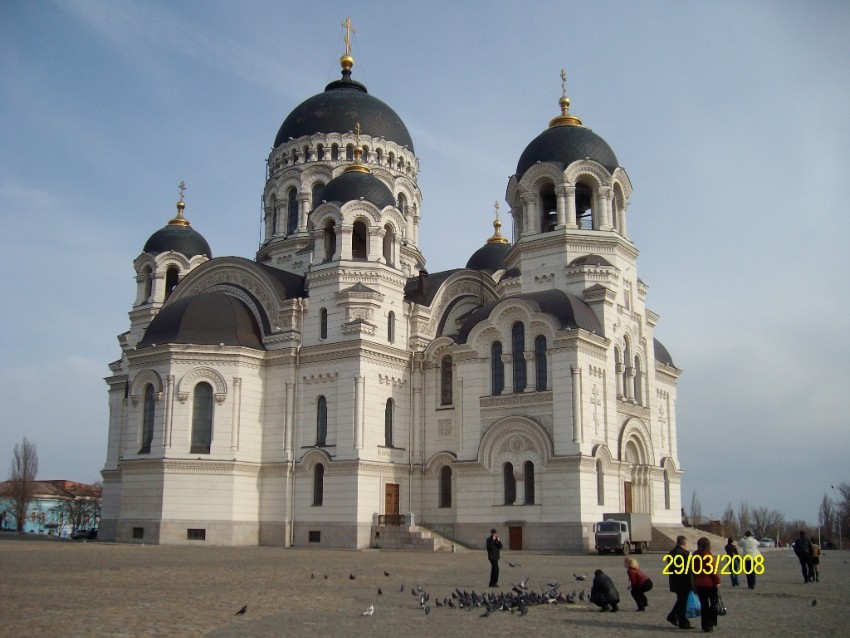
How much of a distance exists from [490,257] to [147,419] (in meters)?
22.5

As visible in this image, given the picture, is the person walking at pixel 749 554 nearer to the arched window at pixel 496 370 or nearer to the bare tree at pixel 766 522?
the arched window at pixel 496 370

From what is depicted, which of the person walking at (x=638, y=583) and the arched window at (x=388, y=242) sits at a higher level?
the arched window at (x=388, y=242)

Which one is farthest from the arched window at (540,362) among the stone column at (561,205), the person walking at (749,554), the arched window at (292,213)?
the arched window at (292,213)

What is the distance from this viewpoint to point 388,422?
129 ft

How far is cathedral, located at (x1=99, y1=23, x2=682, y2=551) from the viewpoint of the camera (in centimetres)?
3628

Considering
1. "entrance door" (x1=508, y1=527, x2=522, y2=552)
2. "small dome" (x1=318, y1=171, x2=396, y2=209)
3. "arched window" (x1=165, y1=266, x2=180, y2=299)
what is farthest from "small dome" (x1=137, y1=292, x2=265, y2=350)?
"entrance door" (x1=508, y1=527, x2=522, y2=552)

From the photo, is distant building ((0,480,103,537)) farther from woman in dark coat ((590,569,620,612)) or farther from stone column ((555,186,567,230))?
woman in dark coat ((590,569,620,612))

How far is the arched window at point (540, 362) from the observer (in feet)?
120

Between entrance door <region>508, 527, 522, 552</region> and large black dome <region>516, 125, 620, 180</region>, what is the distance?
16.0 m

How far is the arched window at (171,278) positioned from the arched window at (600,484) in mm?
24753

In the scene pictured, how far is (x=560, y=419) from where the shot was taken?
35375 mm

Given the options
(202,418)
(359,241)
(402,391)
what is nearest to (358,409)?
(402,391)

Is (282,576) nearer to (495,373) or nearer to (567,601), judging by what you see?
(567,601)

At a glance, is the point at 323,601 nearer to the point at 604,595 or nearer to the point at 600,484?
the point at 604,595
